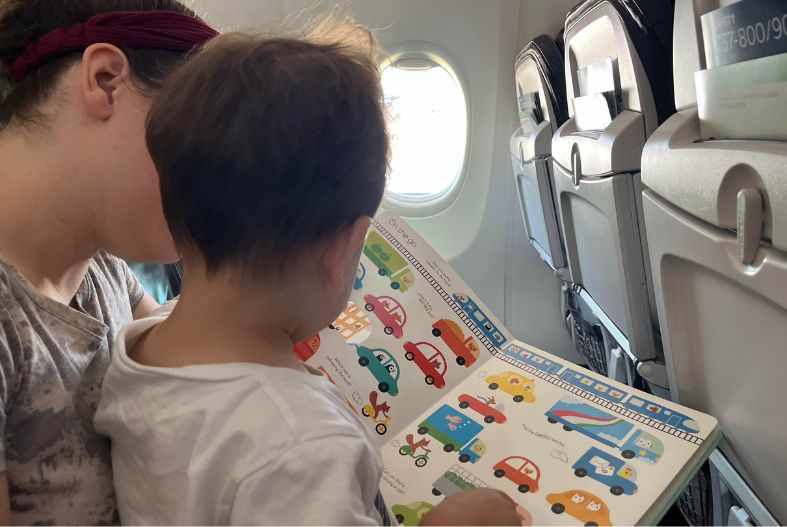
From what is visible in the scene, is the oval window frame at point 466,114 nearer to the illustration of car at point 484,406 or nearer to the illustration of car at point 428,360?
the illustration of car at point 428,360

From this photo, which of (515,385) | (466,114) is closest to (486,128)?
(466,114)

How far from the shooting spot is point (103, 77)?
0.77m

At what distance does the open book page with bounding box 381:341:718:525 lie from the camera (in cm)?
76

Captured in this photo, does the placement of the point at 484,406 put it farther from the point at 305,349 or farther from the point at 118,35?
→ the point at 118,35

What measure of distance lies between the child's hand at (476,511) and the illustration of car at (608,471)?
0.13 meters

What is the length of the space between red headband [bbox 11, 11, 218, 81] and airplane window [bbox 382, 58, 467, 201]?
1877 mm

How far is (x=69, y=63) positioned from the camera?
773 millimetres

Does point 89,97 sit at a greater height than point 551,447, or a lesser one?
greater

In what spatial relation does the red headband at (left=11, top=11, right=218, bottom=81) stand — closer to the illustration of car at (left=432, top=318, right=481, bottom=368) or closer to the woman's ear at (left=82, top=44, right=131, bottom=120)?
the woman's ear at (left=82, top=44, right=131, bottom=120)

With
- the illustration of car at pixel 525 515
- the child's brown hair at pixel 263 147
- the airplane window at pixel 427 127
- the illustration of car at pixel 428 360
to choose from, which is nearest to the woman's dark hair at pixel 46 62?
the child's brown hair at pixel 263 147

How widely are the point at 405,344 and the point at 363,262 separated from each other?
0.18 metres

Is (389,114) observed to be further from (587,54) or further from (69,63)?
(587,54)

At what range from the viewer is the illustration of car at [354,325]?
1.09 meters

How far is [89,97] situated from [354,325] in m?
0.55
